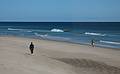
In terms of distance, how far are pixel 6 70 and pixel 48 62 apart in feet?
14.5

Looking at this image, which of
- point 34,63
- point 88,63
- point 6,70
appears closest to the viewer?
point 6,70

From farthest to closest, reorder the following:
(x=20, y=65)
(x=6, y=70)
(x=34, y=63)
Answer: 1. (x=34, y=63)
2. (x=20, y=65)
3. (x=6, y=70)

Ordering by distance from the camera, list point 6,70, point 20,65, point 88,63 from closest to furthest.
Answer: point 6,70, point 20,65, point 88,63

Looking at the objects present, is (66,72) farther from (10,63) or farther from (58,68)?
(10,63)

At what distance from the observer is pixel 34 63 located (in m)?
17.2

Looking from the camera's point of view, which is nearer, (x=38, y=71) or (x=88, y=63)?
(x=38, y=71)

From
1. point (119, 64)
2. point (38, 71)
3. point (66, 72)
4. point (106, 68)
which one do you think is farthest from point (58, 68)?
point (119, 64)

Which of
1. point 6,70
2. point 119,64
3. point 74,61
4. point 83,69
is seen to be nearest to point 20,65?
point 6,70

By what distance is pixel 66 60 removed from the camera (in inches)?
816

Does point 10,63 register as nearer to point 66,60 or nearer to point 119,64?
point 66,60

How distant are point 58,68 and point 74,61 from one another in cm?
348

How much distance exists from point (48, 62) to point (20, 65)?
107 inches

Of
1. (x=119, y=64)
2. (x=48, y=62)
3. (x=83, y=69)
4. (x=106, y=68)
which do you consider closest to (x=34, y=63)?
(x=48, y=62)

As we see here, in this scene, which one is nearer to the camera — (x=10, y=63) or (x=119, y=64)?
(x=10, y=63)
